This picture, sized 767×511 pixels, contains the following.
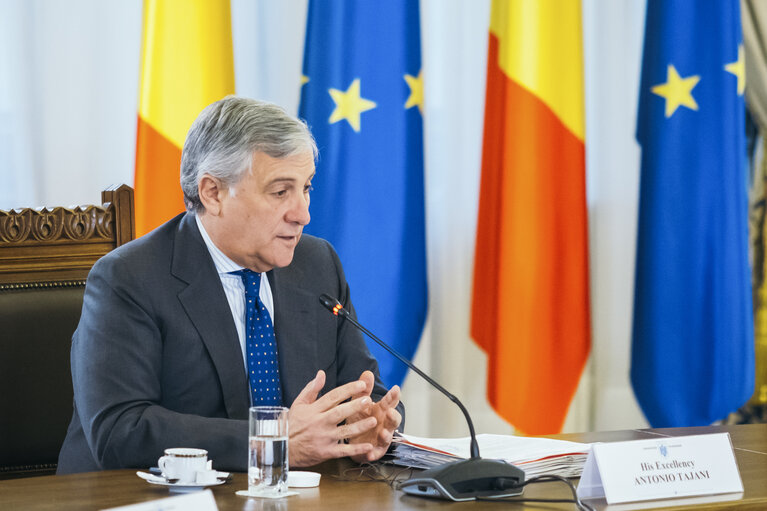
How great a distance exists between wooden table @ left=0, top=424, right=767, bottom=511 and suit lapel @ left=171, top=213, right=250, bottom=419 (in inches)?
13.2

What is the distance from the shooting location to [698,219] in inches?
135

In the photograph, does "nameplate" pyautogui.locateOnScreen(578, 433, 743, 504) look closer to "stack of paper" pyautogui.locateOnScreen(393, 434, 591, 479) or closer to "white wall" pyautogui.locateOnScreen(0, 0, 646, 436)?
"stack of paper" pyautogui.locateOnScreen(393, 434, 591, 479)

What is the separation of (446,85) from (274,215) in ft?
5.64

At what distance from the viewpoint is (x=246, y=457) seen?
5.06 feet

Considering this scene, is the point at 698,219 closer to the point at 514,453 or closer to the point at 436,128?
the point at 436,128

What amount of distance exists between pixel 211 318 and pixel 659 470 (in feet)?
3.07

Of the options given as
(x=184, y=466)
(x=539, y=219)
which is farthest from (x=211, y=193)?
(x=539, y=219)

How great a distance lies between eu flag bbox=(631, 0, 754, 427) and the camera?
3428 millimetres

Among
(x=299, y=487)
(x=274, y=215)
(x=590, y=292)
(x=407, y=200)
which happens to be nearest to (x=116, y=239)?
(x=274, y=215)

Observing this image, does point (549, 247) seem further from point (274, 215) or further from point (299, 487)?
point (299, 487)

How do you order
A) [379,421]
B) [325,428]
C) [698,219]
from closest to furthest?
1. [325,428]
2. [379,421]
3. [698,219]

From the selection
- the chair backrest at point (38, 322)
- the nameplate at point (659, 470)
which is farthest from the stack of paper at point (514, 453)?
the chair backrest at point (38, 322)

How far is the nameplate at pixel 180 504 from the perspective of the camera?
108cm

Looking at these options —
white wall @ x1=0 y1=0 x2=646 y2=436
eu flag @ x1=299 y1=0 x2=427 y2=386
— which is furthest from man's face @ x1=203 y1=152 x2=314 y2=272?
white wall @ x1=0 y1=0 x2=646 y2=436
